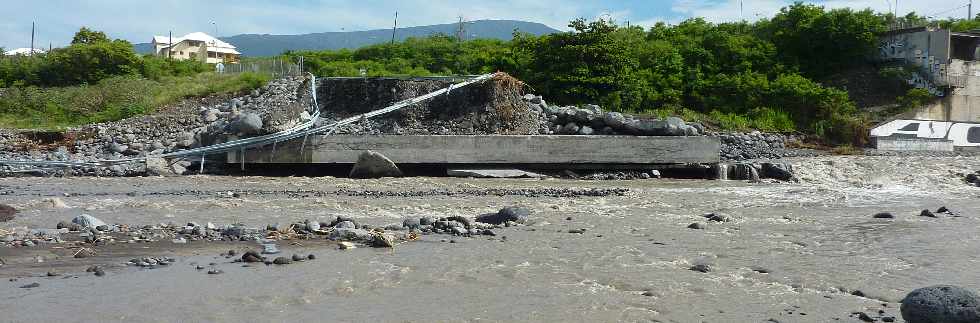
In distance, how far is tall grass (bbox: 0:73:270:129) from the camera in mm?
28469

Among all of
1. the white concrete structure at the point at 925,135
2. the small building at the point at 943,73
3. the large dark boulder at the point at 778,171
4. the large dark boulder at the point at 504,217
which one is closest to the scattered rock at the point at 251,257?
the large dark boulder at the point at 504,217

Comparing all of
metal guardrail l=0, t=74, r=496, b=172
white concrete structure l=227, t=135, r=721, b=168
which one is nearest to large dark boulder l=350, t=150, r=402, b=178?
white concrete structure l=227, t=135, r=721, b=168

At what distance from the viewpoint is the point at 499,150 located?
884 inches

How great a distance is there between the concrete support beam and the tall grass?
8.56 meters

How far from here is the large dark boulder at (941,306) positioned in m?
6.23

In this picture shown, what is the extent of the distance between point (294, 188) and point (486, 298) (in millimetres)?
11398

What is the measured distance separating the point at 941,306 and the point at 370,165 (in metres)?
16.9

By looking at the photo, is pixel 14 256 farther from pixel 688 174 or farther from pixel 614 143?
pixel 688 174

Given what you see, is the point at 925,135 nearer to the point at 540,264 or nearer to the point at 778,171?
the point at 778,171

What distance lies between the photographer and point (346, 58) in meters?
45.5

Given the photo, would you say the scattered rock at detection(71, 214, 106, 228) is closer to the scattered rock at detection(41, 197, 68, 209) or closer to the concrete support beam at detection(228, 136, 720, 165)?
the scattered rock at detection(41, 197, 68, 209)

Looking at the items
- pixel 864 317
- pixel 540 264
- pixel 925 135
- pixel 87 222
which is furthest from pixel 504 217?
pixel 925 135

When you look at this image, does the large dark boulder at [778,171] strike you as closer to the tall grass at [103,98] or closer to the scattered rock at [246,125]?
the scattered rock at [246,125]

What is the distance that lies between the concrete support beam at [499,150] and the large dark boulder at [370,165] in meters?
0.31
